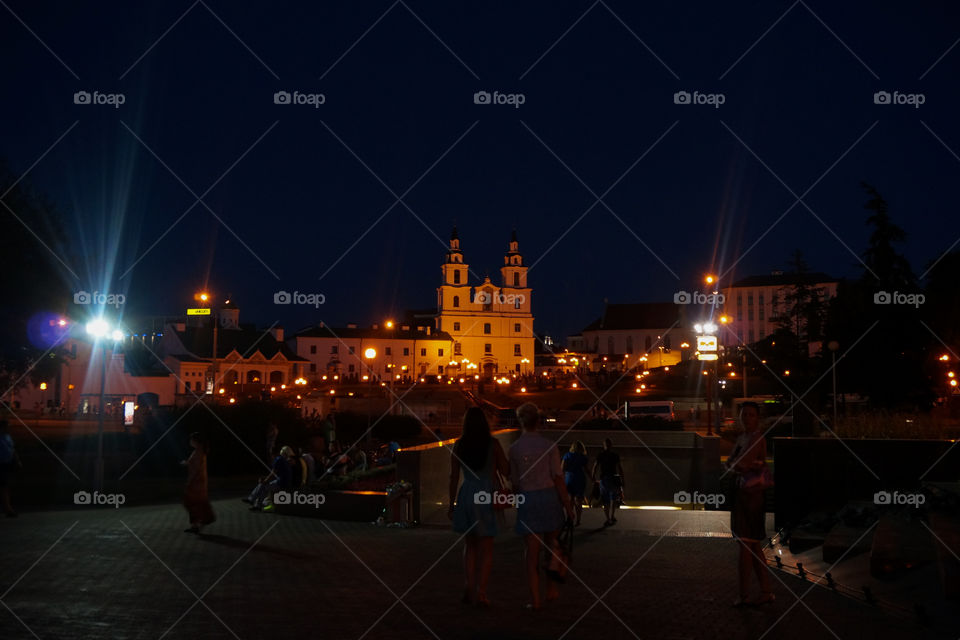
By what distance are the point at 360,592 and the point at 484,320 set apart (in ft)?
395

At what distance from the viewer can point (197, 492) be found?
12.5 metres

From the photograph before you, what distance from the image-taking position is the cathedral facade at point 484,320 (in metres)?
127

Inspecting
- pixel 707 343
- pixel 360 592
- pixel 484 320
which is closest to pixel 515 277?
pixel 484 320

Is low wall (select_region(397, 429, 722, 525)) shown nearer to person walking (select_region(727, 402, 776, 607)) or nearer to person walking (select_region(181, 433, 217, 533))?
person walking (select_region(181, 433, 217, 533))

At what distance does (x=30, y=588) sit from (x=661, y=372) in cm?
9545

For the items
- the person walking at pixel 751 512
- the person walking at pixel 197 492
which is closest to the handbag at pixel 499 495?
the person walking at pixel 751 512

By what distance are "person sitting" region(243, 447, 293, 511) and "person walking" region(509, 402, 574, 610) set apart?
912 cm

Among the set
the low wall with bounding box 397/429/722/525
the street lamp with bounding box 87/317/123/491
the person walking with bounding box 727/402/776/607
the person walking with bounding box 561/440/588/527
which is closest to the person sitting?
the low wall with bounding box 397/429/722/525

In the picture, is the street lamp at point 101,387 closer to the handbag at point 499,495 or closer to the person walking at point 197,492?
the person walking at point 197,492

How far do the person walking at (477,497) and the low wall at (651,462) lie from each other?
7358 mm

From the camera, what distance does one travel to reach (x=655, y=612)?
7.39m

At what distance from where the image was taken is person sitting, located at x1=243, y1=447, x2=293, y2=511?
15906 millimetres

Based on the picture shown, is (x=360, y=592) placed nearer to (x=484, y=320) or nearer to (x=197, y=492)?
(x=197, y=492)

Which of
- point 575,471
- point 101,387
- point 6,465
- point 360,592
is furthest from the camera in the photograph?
point 101,387
